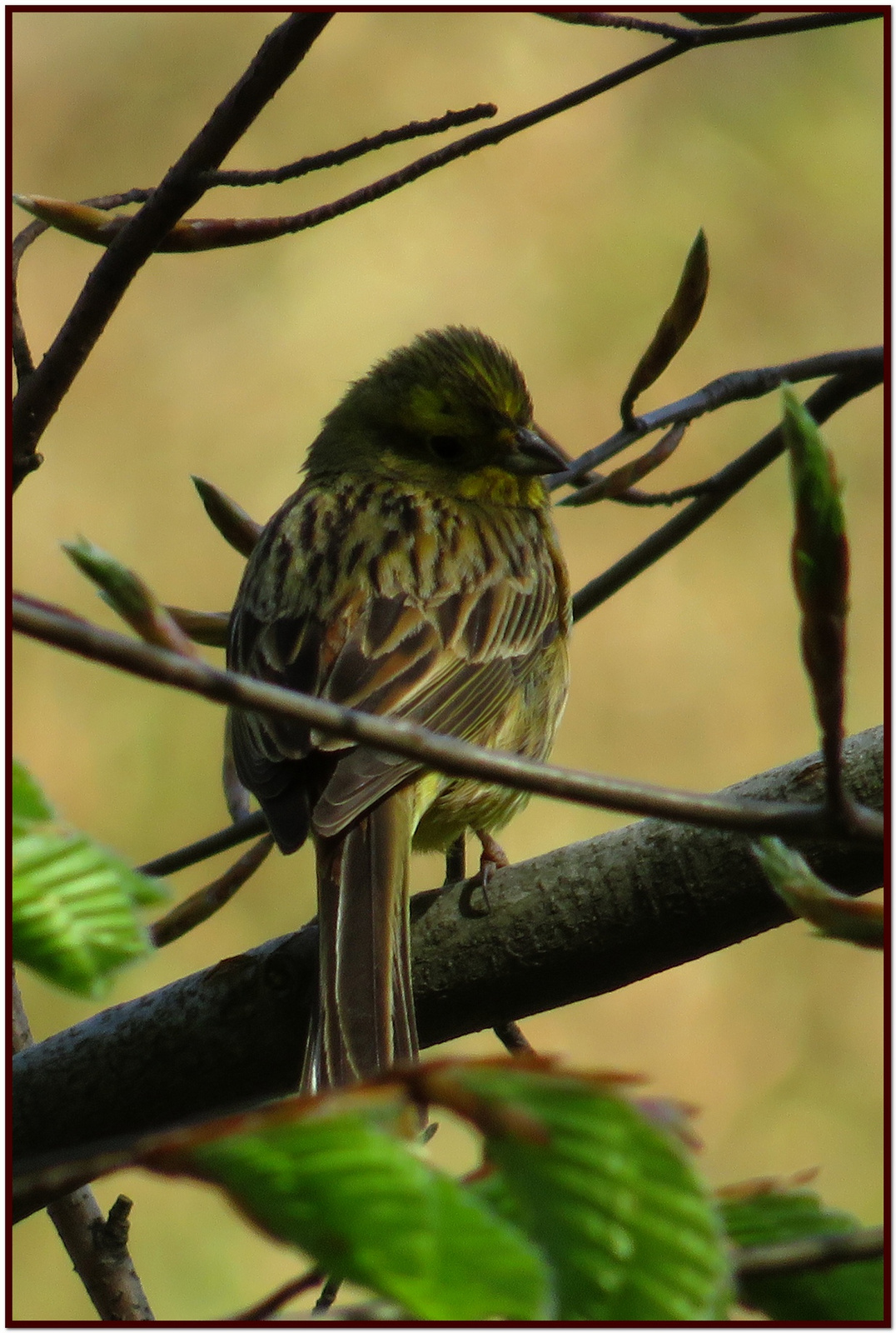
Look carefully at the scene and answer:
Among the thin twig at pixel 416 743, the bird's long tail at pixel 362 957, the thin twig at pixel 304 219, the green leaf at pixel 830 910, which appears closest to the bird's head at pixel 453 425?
the bird's long tail at pixel 362 957

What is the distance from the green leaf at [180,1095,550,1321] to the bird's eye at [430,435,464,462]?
371cm

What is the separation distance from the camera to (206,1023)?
101 inches

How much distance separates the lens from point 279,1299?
1146mm

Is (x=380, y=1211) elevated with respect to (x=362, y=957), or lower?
lower

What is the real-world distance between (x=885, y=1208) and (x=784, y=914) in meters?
1.06

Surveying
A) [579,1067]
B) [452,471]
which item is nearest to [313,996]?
[579,1067]

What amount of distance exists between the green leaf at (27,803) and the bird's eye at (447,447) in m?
3.53

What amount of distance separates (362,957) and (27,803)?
5.59 feet

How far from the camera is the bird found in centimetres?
274

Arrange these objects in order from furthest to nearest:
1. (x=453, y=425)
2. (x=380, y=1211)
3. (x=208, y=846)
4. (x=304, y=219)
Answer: (x=453, y=425), (x=208, y=846), (x=304, y=219), (x=380, y=1211)

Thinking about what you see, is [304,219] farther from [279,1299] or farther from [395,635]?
[279,1299]

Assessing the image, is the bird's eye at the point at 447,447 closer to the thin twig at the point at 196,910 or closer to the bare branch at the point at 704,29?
the bare branch at the point at 704,29

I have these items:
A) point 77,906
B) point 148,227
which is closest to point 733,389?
point 148,227

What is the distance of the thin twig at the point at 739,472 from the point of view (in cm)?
289
